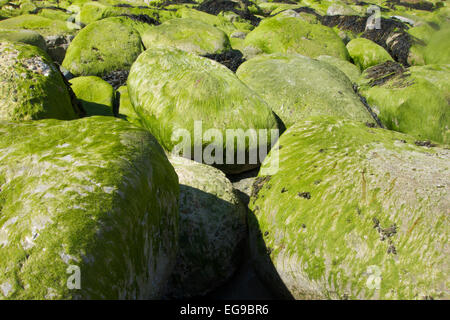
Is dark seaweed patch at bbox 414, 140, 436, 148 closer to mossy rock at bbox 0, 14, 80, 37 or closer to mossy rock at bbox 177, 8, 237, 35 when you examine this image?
mossy rock at bbox 0, 14, 80, 37

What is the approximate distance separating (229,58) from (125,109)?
2539 mm

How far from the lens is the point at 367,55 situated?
7.47m

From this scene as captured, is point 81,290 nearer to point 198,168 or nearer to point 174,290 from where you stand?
point 174,290

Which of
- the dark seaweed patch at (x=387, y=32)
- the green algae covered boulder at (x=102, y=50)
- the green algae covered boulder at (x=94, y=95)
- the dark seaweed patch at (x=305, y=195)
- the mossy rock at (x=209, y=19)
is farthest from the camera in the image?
the mossy rock at (x=209, y=19)

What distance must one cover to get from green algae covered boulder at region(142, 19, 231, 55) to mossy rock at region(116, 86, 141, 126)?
1.43m

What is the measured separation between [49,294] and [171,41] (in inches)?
215

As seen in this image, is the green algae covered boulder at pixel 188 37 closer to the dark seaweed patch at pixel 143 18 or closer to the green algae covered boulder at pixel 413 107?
the dark seaweed patch at pixel 143 18

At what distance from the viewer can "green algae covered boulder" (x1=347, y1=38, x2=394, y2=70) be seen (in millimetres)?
7377

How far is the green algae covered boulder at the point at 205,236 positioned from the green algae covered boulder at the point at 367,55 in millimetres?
5956

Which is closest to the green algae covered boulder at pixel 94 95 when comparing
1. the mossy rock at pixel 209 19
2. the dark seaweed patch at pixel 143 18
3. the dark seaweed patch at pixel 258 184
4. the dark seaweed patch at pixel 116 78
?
the dark seaweed patch at pixel 116 78

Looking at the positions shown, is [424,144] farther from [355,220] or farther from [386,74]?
[386,74]

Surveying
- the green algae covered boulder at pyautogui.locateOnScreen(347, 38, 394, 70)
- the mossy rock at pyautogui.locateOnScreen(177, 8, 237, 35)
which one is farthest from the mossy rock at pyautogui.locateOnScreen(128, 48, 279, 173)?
the mossy rock at pyautogui.locateOnScreen(177, 8, 237, 35)

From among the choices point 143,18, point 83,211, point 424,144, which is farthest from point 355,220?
point 143,18

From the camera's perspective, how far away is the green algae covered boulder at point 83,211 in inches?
57.6
